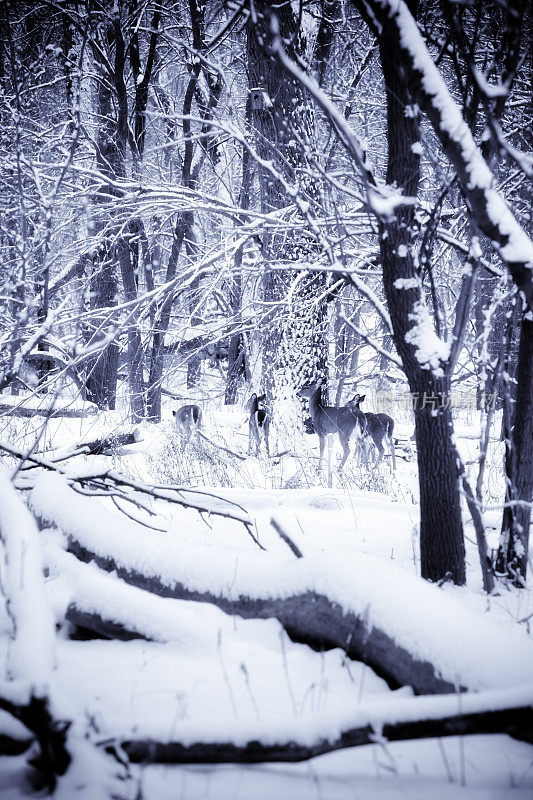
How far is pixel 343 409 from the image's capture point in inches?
352

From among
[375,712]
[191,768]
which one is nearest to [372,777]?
[375,712]

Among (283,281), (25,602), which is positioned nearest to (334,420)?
(283,281)

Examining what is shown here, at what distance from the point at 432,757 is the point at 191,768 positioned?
2.51 ft

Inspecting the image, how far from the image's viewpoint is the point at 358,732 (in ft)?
4.89

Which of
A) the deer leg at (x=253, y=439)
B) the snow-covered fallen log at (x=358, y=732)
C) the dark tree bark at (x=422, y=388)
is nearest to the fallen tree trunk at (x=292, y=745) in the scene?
the snow-covered fallen log at (x=358, y=732)

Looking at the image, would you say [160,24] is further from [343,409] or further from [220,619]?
[220,619]

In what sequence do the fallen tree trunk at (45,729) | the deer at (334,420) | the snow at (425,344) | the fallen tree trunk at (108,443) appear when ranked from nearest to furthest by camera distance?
the fallen tree trunk at (45,729), the snow at (425,344), the fallen tree trunk at (108,443), the deer at (334,420)

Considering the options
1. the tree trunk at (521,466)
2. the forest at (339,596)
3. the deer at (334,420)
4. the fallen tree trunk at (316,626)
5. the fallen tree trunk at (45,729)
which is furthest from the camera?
the deer at (334,420)

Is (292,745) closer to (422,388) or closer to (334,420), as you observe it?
(422,388)

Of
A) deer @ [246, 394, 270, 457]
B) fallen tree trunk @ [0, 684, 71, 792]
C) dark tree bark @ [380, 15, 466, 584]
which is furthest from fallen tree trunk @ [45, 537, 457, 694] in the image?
deer @ [246, 394, 270, 457]

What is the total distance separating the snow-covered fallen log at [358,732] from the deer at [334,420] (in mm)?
→ 7124

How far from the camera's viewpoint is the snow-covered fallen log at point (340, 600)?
6.09 ft

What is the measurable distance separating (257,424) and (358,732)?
731 centimetres

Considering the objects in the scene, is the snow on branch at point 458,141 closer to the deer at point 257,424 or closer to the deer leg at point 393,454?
the deer leg at point 393,454
